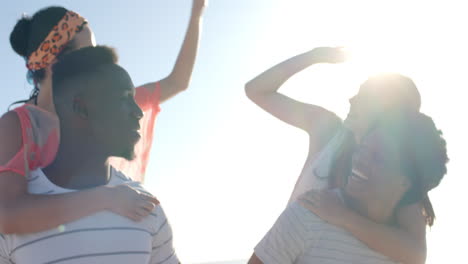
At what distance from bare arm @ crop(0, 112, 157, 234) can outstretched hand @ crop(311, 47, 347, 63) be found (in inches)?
100

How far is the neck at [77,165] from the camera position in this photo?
2770 millimetres

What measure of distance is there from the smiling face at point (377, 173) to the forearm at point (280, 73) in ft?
4.13

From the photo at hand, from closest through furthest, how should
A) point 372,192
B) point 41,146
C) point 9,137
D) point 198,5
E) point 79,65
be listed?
point 9,137 < point 41,146 < point 79,65 < point 372,192 < point 198,5

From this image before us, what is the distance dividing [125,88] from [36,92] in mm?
932

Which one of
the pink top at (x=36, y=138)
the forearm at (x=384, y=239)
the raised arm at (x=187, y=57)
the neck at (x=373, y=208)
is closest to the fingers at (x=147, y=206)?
the pink top at (x=36, y=138)

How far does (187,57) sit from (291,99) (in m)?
1.14

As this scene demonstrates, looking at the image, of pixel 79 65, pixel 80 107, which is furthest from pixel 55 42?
pixel 80 107

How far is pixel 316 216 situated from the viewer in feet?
10.7

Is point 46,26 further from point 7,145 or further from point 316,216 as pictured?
point 316,216

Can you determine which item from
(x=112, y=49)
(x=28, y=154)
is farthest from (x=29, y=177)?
(x=112, y=49)

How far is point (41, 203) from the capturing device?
245 cm

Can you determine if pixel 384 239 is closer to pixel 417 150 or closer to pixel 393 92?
pixel 417 150

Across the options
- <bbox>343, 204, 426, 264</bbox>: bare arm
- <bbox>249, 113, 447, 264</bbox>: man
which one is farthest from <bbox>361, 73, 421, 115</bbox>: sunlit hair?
<bbox>343, 204, 426, 264</bbox>: bare arm

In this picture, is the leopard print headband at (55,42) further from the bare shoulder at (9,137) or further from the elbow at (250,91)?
the elbow at (250,91)
